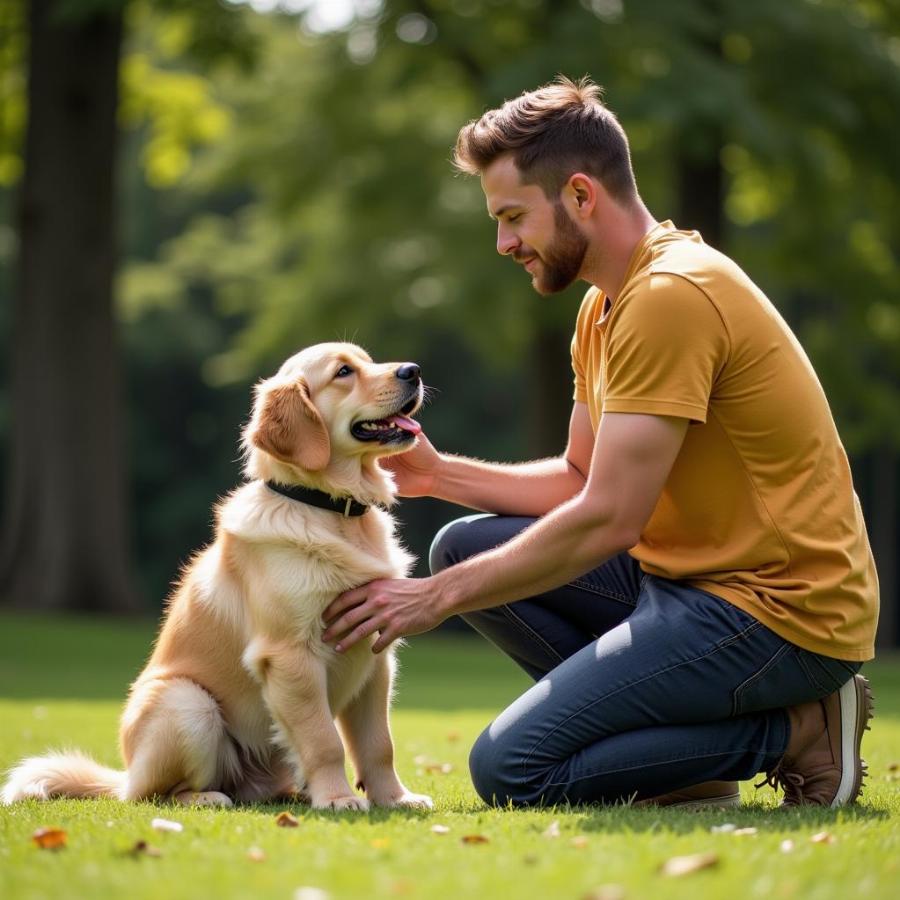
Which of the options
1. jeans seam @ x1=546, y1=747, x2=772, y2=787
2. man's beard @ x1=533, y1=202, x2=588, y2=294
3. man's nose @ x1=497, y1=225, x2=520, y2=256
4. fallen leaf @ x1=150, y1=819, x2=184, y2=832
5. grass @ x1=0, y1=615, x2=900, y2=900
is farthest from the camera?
man's nose @ x1=497, y1=225, x2=520, y2=256

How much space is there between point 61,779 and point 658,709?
6.67 feet

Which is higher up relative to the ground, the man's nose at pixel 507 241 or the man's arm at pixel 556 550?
the man's nose at pixel 507 241

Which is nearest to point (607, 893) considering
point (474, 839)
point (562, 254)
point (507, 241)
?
point (474, 839)

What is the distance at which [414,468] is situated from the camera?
5094 millimetres

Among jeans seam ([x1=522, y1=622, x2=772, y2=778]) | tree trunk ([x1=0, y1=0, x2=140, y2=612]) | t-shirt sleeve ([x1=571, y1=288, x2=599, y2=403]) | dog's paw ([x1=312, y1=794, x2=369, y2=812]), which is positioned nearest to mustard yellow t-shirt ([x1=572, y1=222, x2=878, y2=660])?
jeans seam ([x1=522, y1=622, x2=772, y2=778])

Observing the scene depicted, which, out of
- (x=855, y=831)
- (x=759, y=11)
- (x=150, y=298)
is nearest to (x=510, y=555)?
(x=855, y=831)

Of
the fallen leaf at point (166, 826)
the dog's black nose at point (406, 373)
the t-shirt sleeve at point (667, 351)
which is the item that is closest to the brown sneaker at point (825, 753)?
the t-shirt sleeve at point (667, 351)

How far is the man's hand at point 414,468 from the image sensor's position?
5059mm

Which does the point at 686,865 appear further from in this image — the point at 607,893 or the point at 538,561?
the point at 538,561

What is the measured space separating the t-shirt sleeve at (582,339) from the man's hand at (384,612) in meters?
1.18

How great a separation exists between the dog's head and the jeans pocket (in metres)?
1.56

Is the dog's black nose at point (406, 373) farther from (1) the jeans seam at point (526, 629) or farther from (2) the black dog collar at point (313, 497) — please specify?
(1) the jeans seam at point (526, 629)

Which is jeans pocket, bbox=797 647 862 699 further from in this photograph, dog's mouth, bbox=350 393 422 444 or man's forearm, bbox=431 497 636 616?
dog's mouth, bbox=350 393 422 444

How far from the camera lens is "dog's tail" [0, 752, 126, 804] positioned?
4398 millimetres
